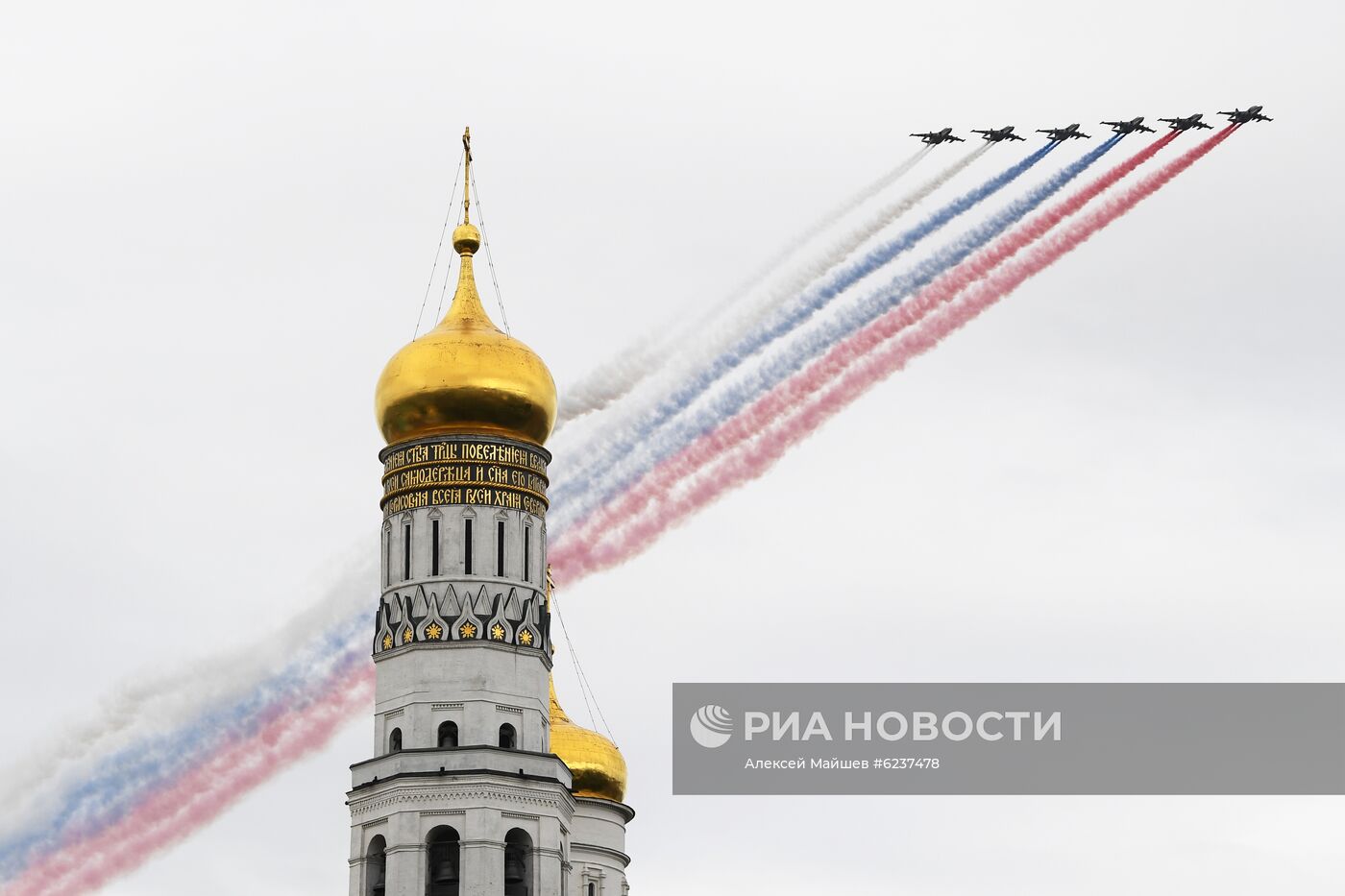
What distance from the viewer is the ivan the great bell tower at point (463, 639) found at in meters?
79.2

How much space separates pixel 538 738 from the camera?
8094cm

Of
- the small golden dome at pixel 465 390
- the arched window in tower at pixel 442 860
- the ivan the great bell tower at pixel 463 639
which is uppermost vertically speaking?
the small golden dome at pixel 465 390

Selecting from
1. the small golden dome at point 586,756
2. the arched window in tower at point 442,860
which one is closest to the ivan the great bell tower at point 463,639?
the arched window in tower at point 442,860

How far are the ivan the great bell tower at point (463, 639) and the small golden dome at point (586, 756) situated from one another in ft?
29.6

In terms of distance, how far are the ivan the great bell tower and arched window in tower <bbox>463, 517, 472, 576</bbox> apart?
0.10 feet

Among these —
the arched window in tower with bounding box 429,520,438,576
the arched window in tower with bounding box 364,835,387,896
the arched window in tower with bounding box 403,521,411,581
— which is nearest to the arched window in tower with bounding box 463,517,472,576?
the arched window in tower with bounding box 429,520,438,576

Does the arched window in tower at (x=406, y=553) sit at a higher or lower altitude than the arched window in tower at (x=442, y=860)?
higher

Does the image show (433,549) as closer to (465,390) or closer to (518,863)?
(465,390)

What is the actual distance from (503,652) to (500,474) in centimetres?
427

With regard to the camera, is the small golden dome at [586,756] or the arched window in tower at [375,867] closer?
the arched window in tower at [375,867]

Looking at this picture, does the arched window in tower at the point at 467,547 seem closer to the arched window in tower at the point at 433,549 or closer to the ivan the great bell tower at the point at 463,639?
the ivan the great bell tower at the point at 463,639

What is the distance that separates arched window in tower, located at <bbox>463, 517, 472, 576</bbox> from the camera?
8131cm

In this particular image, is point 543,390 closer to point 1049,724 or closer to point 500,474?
point 500,474

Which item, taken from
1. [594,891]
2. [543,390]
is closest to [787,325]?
[543,390]
